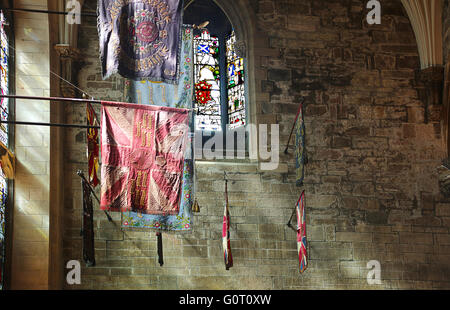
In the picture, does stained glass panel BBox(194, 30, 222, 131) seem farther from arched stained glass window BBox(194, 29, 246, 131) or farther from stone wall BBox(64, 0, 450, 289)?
stone wall BBox(64, 0, 450, 289)

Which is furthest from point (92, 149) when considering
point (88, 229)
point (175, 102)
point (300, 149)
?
point (300, 149)

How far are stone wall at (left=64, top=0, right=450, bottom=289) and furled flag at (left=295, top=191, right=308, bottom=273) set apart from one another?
30.0 inches

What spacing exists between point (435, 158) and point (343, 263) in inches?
99.5

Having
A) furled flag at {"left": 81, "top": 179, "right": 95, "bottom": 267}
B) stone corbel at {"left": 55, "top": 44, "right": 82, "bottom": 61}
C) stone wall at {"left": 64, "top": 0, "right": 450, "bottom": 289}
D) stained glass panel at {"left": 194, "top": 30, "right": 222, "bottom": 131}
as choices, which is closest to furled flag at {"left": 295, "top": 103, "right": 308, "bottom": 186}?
stone wall at {"left": 64, "top": 0, "right": 450, "bottom": 289}

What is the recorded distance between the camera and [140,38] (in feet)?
30.4

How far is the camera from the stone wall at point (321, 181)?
1134cm

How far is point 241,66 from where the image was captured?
43.5ft

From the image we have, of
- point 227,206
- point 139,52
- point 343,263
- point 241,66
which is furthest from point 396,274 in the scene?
point 139,52

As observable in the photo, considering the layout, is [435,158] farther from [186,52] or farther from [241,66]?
[186,52]

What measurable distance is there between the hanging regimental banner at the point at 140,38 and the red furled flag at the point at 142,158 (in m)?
0.46

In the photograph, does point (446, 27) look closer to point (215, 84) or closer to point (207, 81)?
point (215, 84)

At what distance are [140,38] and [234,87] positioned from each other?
165 inches

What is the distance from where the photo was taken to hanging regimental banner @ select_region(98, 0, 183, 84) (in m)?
9.09

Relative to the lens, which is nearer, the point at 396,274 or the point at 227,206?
the point at 227,206
